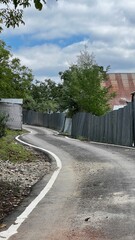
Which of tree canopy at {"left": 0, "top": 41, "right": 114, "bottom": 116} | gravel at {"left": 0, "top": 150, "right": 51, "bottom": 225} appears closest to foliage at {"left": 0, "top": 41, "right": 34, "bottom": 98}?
tree canopy at {"left": 0, "top": 41, "right": 114, "bottom": 116}

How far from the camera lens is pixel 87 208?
24.8ft

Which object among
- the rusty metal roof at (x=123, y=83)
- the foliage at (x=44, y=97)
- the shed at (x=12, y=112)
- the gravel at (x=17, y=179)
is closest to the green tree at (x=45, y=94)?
the foliage at (x=44, y=97)

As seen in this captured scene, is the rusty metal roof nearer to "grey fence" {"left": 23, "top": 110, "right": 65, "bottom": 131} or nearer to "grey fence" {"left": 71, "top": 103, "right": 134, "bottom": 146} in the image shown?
"grey fence" {"left": 23, "top": 110, "right": 65, "bottom": 131}

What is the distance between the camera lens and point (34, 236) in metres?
5.90

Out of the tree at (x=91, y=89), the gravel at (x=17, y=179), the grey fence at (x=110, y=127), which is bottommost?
the gravel at (x=17, y=179)

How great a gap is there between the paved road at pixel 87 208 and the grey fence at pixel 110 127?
31.8 ft

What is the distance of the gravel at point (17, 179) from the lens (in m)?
8.47

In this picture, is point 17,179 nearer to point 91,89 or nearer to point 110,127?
point 110,127

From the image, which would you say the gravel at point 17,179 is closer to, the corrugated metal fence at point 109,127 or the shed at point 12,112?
the corrugated metal fence at point 109,127

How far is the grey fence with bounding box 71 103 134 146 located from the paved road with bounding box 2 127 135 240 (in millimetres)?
9698

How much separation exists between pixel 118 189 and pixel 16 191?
230 centimetres

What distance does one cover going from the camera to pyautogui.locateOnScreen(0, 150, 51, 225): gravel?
847 cm

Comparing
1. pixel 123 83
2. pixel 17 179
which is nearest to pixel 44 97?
pixel 123 83

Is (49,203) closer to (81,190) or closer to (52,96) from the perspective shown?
(81,190)
